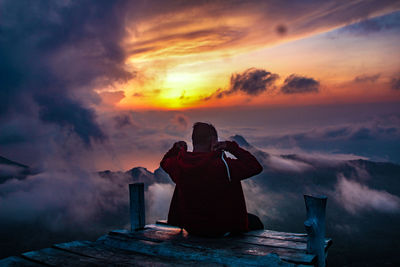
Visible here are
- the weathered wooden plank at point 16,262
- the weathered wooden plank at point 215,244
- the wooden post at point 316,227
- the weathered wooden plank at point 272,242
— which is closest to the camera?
the weathered wooden plank at point 16,262

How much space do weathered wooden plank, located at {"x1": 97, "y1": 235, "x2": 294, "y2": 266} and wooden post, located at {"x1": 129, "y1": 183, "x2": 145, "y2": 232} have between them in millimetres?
557

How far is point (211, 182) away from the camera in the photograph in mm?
5270

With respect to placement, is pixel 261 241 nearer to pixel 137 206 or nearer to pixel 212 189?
pixel 212 189

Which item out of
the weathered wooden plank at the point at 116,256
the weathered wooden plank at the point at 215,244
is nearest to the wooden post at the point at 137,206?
the weathered wooden plank at the point at 215,244

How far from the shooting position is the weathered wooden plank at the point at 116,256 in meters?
4.40

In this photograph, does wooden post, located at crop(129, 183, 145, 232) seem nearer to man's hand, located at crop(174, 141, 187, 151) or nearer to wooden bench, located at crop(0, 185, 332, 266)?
wooden bench, located at crop(0, 185, 332, 266)

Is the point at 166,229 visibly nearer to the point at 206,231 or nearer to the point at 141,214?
the point at 141,214

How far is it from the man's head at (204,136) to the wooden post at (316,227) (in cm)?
187

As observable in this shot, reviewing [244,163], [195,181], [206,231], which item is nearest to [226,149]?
[244,163]

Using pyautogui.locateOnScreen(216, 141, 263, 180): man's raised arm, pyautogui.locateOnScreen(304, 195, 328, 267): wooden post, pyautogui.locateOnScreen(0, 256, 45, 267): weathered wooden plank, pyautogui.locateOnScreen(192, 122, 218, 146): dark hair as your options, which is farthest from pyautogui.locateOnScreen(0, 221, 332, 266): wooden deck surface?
pyautogui.locateOnScreen(192, 122, 218, 146): dark hair

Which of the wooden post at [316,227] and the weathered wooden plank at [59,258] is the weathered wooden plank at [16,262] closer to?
the weathered wooden plank at [59,258]

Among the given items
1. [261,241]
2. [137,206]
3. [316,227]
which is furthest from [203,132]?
[137,206]

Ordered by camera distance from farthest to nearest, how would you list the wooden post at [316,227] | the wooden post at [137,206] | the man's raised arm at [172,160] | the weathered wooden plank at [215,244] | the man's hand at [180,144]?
the wooden post at [137,206], the man's hand at [180,144], the man's raised arm at [172,160], the wooden post at [316,227], the weathered wooden plank at [215,244]

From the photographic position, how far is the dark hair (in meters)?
5.42
